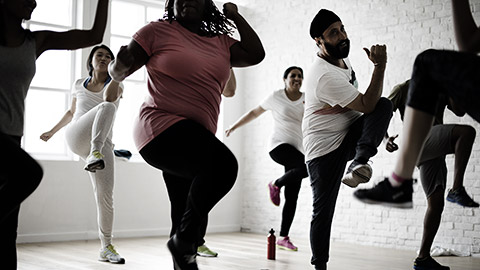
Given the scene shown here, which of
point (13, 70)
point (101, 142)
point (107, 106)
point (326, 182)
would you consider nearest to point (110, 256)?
point (101, 142)

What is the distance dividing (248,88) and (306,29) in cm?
132

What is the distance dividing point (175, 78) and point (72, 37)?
0.53m

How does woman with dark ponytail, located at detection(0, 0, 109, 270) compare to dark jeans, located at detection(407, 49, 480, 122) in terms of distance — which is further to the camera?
woman with dark ponytail, located at detection(0, 0, 109, 270)

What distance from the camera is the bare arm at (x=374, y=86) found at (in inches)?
134

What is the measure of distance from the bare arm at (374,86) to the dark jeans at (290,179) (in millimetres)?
2438

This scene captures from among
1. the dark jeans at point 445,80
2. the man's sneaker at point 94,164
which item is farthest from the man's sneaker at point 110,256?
the dark jeans at point 445,80

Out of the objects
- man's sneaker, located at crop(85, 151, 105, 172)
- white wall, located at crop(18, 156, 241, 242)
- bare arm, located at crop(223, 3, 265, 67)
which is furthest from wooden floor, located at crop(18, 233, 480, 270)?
bare arm, located at crop(223, 3, 265, 67)

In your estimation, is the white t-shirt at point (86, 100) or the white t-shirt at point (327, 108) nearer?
Result: the white t-shirt at point (327, 108)

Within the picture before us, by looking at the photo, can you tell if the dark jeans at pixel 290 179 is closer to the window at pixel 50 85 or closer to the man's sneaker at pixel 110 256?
the man's sneaker at pixel 110 256

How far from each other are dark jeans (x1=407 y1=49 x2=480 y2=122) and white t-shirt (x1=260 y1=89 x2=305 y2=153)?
12.7ft

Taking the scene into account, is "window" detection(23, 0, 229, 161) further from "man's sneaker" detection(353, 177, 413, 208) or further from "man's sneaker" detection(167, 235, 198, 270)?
"man's sneaker" detection(353, 177, 413, 208)

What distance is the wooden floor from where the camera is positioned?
4.82m

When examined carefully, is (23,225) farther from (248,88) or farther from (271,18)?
(271,18)

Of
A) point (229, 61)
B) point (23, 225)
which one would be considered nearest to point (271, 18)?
point (23, 225)
